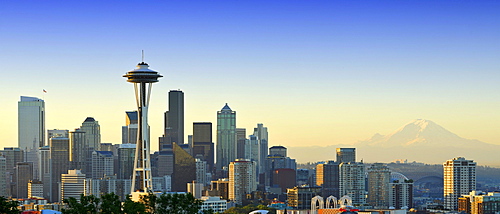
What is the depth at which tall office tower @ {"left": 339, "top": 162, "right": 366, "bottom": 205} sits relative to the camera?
183 metres

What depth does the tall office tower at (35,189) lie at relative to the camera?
18511 cm

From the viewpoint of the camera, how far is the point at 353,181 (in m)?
190

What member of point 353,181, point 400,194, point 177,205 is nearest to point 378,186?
point 400,194

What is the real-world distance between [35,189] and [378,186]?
68233 millimetres

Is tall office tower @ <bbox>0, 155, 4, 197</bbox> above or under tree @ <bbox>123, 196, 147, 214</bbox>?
under

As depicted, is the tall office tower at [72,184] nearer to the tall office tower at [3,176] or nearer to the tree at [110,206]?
the tall office tower at [3,176]

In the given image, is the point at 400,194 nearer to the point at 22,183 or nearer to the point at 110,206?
the point at 22,183

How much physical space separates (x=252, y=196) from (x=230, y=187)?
22.1 feet

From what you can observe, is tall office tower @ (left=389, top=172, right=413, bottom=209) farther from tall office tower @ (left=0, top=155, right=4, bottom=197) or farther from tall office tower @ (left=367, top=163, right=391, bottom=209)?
tall office tower @ (left=0, top=155, right=4, bottom=197)

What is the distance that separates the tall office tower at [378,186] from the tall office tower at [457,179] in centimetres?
1109

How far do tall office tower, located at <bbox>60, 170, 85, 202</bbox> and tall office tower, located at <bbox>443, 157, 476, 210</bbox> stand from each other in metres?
Result: 68.9

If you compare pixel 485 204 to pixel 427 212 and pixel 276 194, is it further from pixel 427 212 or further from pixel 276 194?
pixel 276 194

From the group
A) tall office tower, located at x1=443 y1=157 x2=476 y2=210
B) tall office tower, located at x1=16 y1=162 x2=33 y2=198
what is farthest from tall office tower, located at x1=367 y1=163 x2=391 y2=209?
tall office tower, located at x1=16 y1=162 x2=33 y2=198

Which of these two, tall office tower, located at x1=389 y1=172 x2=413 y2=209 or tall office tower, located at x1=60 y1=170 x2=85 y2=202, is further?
tall office tower, located at x1=60 y1=170 x2=85 y2=202
